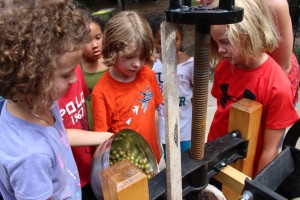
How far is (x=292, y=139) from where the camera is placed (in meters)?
1.06

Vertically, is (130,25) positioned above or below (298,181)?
above

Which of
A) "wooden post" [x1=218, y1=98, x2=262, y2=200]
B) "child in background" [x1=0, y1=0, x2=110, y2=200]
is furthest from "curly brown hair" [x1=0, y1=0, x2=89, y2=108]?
"wooden post" [x1=218, y1=98, x2=262, y2=200]

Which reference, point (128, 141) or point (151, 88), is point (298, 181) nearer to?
point (128, 141)

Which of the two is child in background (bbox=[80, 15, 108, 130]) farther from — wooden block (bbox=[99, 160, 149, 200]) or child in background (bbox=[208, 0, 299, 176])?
wooden block (bbox=[99, 160, 149, 200])

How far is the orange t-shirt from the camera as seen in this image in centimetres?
145

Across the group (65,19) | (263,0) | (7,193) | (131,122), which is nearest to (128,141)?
(131,122)

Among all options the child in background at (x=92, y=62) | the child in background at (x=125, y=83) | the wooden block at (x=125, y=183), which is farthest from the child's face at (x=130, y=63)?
the wooden block at (x=125, y=183)

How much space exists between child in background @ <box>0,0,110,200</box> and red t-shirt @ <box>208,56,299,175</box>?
0.64 metres

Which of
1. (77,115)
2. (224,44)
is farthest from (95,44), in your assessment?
(224,44)

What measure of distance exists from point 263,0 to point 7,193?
108 cm

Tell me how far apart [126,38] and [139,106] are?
0.36 meters

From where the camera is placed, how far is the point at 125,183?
623 millimetres

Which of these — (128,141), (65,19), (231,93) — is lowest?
(128,141)

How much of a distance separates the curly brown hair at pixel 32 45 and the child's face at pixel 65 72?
Answer: 2cm
